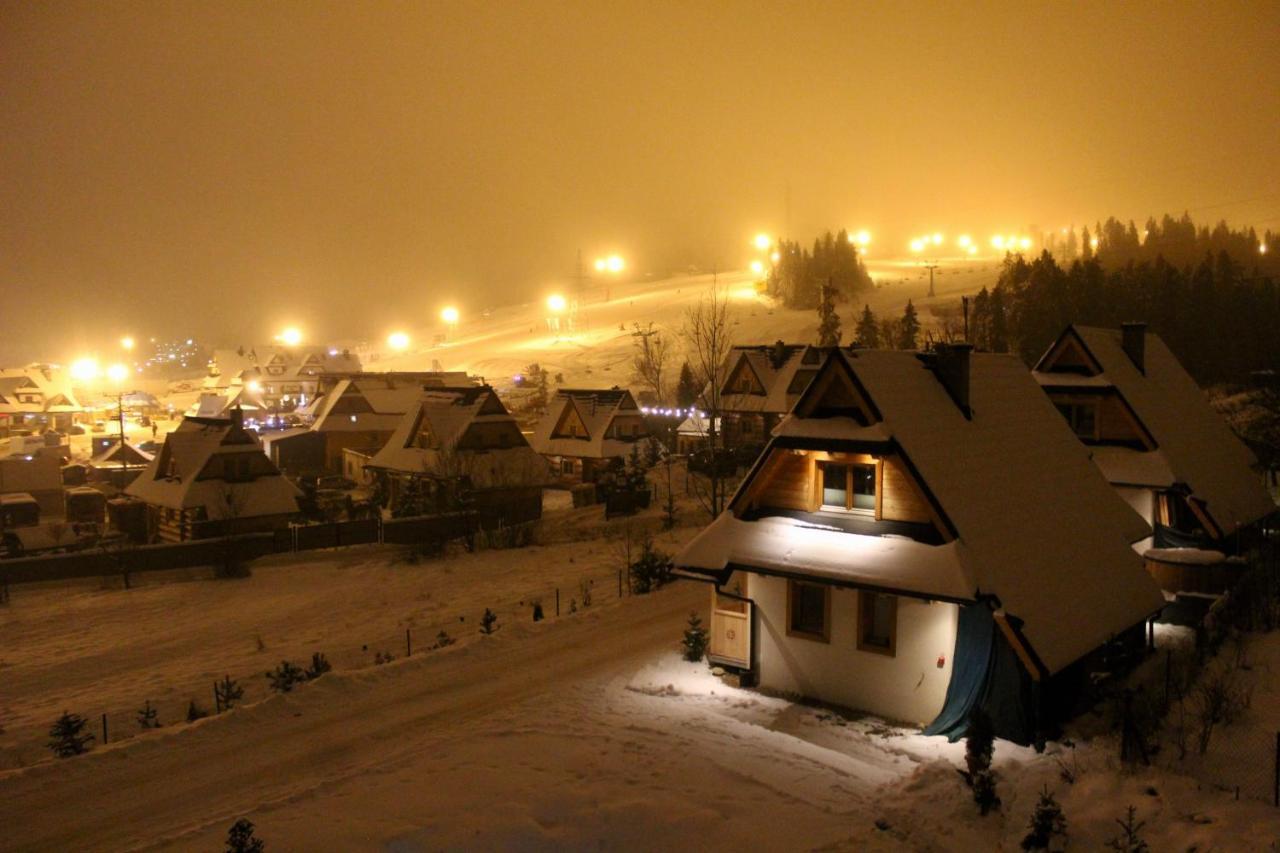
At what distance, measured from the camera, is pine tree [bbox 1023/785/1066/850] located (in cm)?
1047

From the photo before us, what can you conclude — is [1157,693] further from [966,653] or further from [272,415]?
[272,415]

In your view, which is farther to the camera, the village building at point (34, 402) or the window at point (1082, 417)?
the village building at point (34, 402)

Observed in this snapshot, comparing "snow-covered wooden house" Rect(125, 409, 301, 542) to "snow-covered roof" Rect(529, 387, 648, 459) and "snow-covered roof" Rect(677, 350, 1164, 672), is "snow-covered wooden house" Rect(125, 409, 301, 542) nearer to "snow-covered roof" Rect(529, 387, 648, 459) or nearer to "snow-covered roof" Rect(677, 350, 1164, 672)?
"snow-covered roof" Rect(529, 387, 648, 459)

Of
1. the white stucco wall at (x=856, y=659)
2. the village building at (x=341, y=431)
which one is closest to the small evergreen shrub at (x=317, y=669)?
the white stucco wall at (x=856, y=659)

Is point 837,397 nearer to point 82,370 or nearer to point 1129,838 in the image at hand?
point 1129,838

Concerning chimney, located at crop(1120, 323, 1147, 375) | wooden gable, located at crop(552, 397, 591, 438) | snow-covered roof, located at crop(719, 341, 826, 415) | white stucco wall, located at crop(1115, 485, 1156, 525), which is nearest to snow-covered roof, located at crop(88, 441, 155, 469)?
wooden gable, located at crop(552, 397, 591, 438)

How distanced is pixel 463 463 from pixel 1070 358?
28.6 metres

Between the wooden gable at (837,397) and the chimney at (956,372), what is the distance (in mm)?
2703

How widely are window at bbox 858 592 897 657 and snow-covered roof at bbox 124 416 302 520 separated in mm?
30905

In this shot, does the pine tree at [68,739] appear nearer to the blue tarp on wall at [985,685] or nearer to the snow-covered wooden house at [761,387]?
the blue tarp on wall at [985,685]

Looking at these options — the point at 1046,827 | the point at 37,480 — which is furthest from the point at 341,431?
the point at 1046,827

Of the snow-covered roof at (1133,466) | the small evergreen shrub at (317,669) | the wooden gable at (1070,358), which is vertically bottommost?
the small evergreen shrub at (317,669)

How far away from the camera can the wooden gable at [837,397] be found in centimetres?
1623

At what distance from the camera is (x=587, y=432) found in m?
54.0
